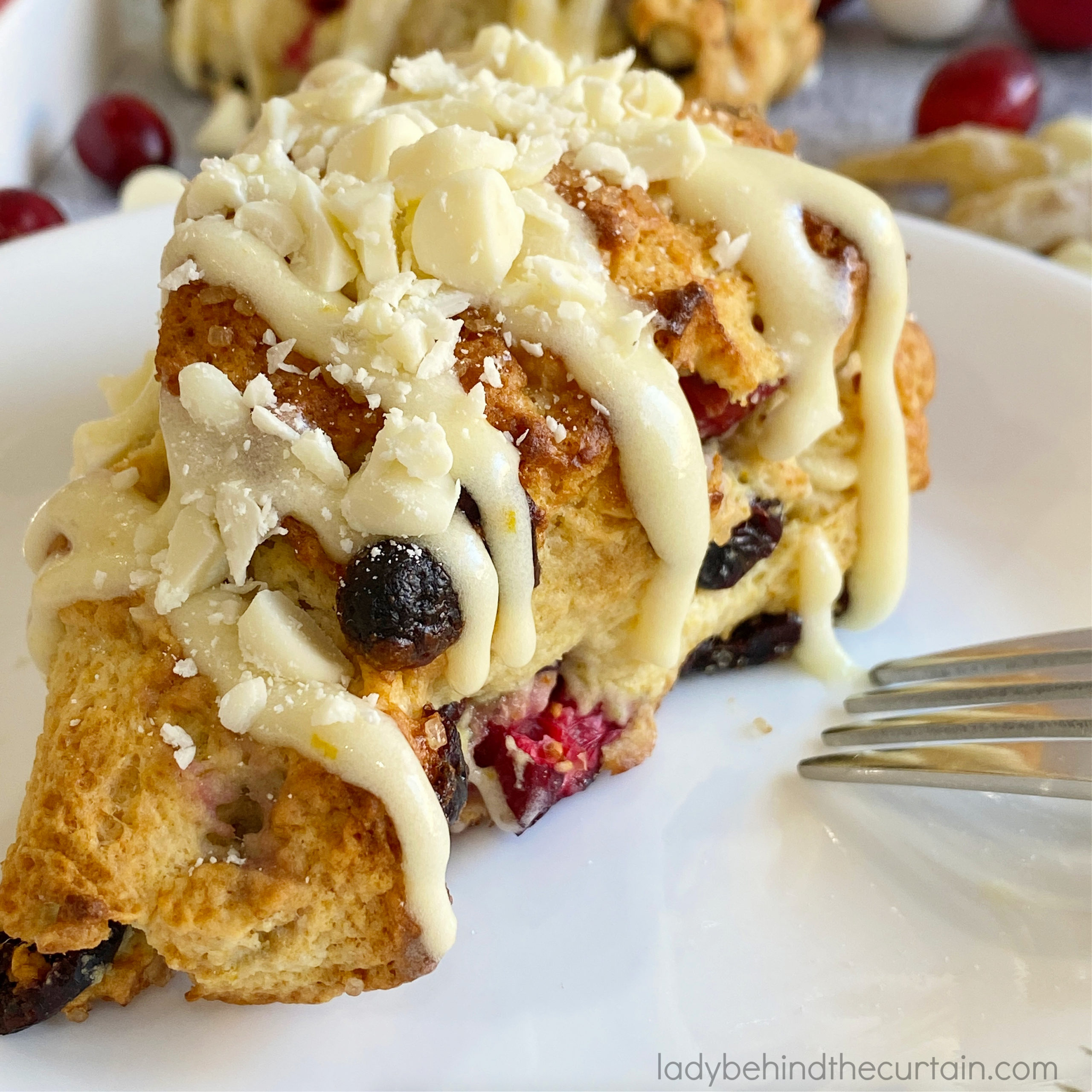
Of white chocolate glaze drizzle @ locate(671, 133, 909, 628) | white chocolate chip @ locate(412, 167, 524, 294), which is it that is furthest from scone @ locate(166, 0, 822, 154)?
white chocolate chip @ locate(412, 167, 524, 294)

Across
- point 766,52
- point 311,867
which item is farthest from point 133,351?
point 766,52

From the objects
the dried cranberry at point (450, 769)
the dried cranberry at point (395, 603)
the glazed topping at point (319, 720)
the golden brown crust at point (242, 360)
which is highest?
the golden brown crust at point (242, 360)

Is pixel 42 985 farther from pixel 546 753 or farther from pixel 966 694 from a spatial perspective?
pixel 966 694

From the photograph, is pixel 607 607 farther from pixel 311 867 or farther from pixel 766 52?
pixel 766 52

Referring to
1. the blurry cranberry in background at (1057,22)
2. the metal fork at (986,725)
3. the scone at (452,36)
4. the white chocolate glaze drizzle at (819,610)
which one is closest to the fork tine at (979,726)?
the metal fork at (986,725)

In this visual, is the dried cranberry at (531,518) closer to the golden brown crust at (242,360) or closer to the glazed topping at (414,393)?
the glazed topping at (414,393)

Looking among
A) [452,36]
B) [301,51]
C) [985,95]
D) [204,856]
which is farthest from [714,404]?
[985,95]

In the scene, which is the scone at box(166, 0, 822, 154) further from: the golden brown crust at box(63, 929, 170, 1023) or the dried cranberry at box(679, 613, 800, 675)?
the golden brown crust at box(63, 929, 170, 1023)
